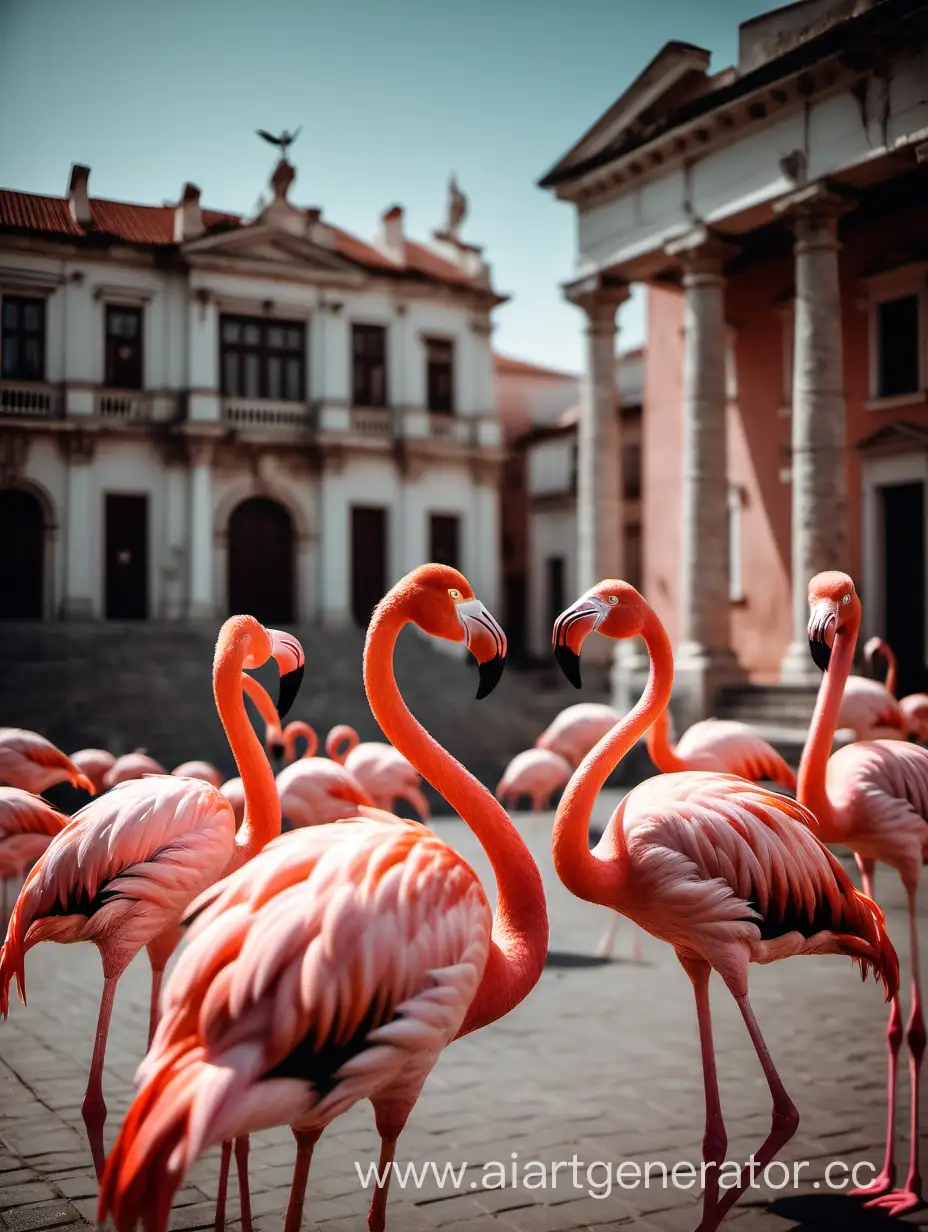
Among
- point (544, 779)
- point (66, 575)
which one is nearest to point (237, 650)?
point (66, 575)

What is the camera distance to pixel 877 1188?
12.3ft

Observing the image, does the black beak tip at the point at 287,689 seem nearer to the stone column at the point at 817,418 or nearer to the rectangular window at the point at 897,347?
the stone column at the point at 817,418

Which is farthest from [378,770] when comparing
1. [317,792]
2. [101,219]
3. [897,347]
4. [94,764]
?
[897,347]

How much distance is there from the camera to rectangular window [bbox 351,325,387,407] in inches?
829

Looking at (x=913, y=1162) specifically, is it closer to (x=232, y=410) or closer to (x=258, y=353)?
(x=232, y=410)

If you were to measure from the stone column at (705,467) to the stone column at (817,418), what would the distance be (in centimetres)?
174

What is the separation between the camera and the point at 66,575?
7.41 metres

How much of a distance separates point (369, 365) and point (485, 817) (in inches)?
777

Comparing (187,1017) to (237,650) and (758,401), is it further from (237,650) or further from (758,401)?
(758,401)

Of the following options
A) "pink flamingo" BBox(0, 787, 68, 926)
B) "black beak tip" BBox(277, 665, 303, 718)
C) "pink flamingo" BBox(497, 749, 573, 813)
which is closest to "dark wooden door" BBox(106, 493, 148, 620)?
"pink flamingo" BBox(0, 787, 68, 926)

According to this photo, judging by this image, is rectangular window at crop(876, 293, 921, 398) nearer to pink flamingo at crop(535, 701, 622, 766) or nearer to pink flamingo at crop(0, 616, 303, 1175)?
pink flamingo at crop(535, 701, 622, 766)

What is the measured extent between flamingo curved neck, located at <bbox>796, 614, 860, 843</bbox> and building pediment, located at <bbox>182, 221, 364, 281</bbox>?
20.9ft

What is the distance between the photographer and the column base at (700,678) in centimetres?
1608

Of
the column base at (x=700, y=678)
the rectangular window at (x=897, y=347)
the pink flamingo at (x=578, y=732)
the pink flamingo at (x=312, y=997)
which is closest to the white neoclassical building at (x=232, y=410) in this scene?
the pink flamingo at (x=578, y=732)
